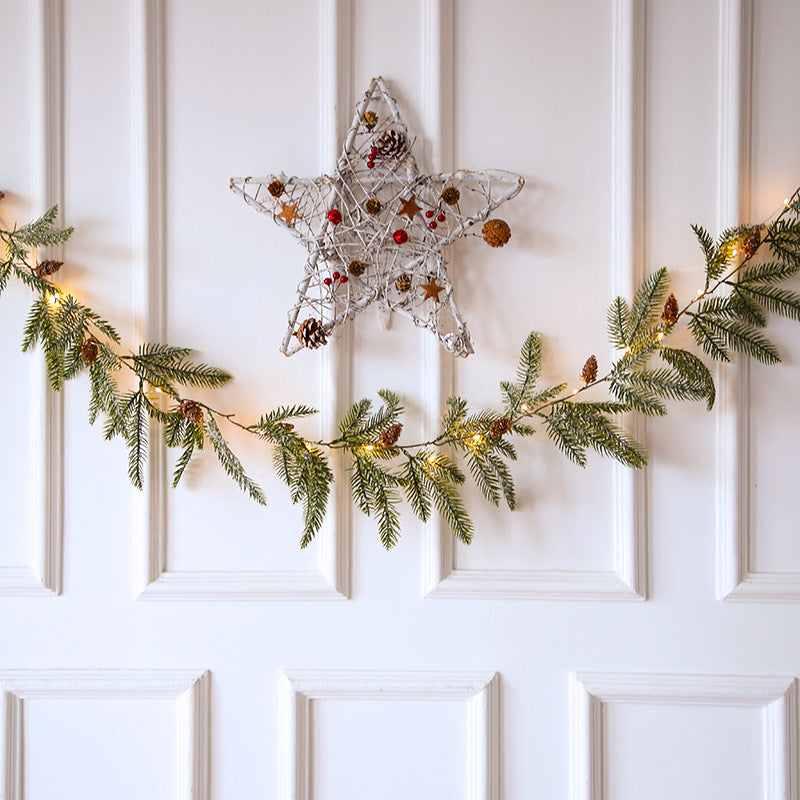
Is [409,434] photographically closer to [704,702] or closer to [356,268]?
[356,268]

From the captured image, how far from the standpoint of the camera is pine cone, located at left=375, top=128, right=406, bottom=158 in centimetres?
101

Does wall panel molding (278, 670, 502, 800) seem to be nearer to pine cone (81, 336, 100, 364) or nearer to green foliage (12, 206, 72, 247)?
pine cone (81, 336, 100, 364)

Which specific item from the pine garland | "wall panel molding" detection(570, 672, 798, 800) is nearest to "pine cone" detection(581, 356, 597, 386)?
the pine garland

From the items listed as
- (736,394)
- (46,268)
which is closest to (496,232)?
(736,394)

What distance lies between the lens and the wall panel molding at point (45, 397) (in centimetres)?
107

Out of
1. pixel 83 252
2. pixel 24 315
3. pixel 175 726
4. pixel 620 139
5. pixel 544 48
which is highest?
pixel 544 48

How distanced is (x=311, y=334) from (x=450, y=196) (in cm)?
31

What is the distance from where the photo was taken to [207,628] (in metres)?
1.09

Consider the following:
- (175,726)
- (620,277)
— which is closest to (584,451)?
(620,277)

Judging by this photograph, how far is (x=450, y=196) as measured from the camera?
39.4 inches

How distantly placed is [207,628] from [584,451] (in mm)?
715

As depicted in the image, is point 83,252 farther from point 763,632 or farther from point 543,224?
point 763,632

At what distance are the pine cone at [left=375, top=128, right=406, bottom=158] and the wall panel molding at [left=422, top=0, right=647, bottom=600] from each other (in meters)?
0.07

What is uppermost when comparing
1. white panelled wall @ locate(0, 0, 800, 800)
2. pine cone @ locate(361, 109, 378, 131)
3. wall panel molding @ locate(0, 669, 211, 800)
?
pine cone @ locate(361, 109, 378, 131)
